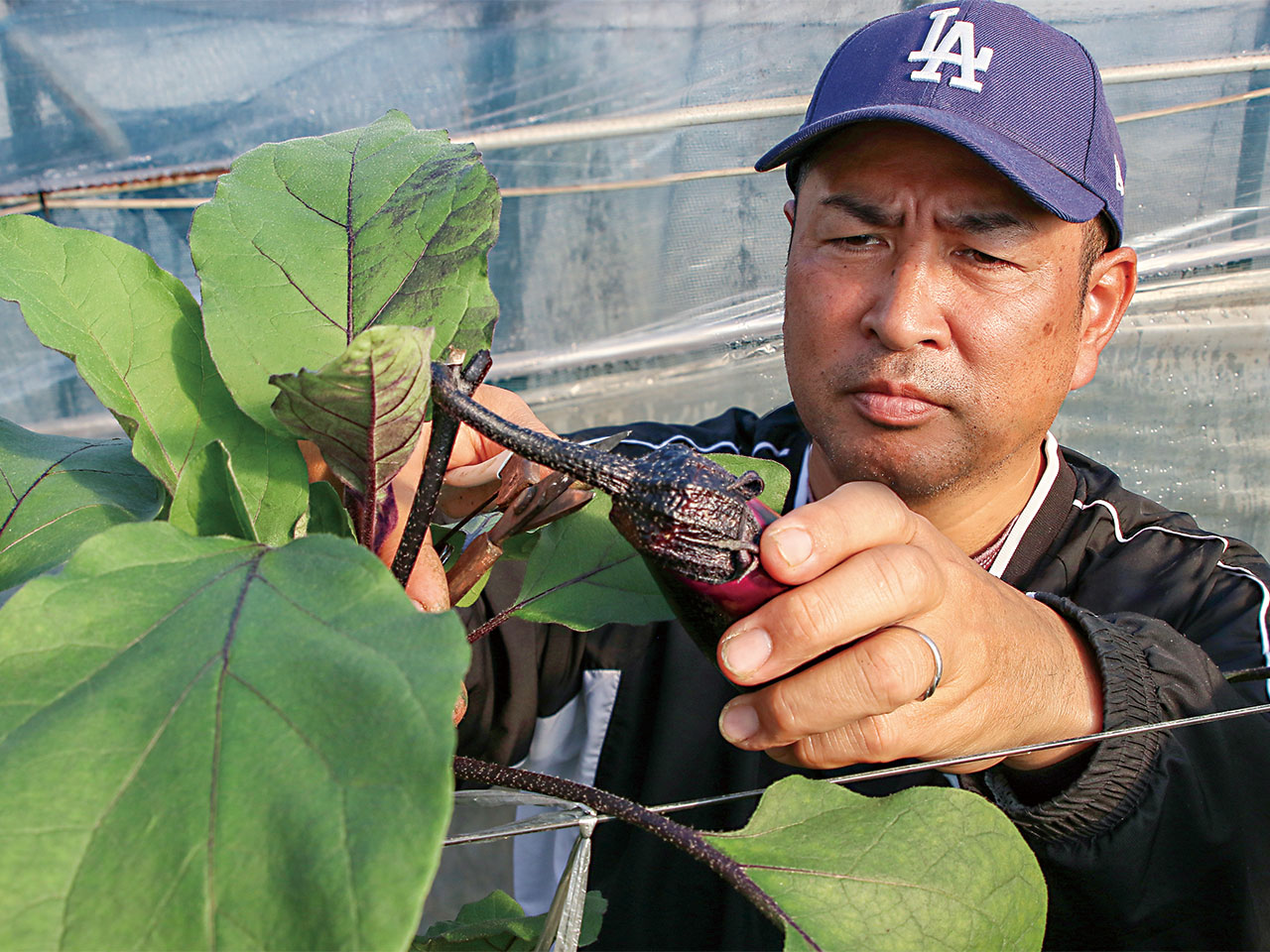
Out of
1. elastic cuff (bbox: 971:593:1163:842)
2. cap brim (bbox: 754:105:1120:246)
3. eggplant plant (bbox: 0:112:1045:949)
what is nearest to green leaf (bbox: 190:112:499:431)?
eggplant plant (bbox: 0:112:1045:949)

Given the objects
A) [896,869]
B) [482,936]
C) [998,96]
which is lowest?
[482,936]

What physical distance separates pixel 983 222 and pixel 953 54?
0.75ft

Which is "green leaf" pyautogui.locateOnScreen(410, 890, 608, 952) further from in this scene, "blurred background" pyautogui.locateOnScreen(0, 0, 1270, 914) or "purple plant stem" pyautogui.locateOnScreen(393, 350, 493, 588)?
"blurred background" pyautogui.locateOnScreen(0, 0, 1270, 914)

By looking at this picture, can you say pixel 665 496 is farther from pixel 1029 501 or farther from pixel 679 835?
pixel 1029 501

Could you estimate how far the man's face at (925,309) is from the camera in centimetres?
85

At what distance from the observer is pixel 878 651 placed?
0.45m

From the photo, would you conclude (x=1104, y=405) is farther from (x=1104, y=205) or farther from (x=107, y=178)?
(x=107, y=178)

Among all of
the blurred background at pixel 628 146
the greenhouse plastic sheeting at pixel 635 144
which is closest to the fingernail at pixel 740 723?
the blurred background at pixel 628 146

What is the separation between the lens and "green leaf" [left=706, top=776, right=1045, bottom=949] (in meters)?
0.32

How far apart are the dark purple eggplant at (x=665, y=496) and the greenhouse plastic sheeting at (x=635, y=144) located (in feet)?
6.69

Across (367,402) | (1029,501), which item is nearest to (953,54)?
(1029,501)

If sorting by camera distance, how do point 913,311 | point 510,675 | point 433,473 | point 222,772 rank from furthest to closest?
point 510,675
point 913,311
point 433,473
point 222,772

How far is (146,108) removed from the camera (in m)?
2.22

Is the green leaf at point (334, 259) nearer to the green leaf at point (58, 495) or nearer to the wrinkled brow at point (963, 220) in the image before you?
the green leaf at point (58, 495)
